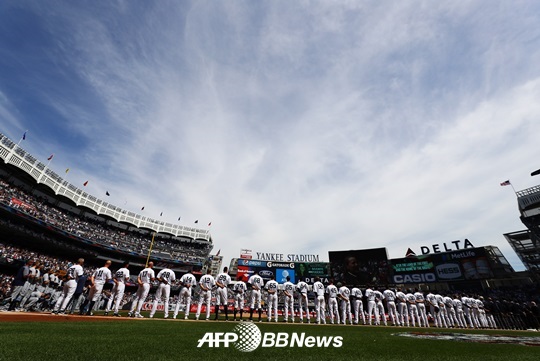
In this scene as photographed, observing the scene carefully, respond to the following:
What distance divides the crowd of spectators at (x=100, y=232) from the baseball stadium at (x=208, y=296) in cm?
29

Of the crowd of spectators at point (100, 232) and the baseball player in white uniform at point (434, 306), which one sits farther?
the crowd of spectators at point (100, 232)

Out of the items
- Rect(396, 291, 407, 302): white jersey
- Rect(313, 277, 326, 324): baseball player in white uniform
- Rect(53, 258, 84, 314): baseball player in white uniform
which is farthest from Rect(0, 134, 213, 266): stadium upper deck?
Rect(396, 291, 407, 302): white jersey

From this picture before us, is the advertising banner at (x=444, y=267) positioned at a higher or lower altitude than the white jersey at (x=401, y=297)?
higher

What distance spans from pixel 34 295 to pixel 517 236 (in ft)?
209

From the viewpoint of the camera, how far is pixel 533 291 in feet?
125

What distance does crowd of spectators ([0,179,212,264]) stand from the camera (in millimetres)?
38062

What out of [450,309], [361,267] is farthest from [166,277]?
[361,267]

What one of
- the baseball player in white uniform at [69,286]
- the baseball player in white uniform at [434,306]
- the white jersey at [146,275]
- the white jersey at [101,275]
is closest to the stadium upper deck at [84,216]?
the baseball player in white uniform at [69,286]

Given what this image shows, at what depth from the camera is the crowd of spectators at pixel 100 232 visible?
3806 centimetres

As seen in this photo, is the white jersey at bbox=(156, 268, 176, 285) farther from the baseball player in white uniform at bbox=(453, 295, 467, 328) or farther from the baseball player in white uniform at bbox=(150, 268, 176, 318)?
the baseball player in white uniform at bbox=(453, 295, 467, 328)

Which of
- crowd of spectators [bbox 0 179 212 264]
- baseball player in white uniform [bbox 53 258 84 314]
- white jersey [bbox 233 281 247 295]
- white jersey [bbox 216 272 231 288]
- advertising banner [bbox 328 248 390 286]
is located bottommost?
baseball player in white uniform [bbox 53 258 84 314]

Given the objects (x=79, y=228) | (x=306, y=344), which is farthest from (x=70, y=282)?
(x=79, y=228)

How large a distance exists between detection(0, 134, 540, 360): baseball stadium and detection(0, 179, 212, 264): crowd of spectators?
293 mm

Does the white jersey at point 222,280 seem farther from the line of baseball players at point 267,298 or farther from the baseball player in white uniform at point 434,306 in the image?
the baseball player in white uniform at point 434,306
